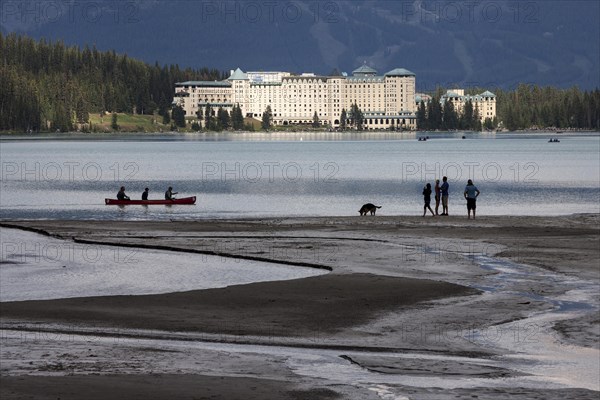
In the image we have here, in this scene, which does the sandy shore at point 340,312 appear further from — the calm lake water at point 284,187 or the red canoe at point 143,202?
the red canoe at point 143,202

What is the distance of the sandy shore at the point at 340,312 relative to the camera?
21.4m

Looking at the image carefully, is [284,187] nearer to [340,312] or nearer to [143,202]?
[143,202]

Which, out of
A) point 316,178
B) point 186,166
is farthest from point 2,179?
point 186,166

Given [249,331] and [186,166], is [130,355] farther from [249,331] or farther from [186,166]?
[186,166]

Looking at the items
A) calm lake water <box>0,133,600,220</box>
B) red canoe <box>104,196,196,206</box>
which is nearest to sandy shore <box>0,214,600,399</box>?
calm lake water <box>0,133,600,220</box>

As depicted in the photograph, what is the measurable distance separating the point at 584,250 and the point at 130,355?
24.9 m

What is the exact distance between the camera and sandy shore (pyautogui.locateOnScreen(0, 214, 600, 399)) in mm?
21359

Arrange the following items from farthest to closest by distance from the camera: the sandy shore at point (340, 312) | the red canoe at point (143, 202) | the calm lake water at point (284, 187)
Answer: the red canoe at point (143, 202) < the calm lake water at point (284, 187) < the sandy shore at point (340, 312)

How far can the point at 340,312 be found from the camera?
3014 centimetres

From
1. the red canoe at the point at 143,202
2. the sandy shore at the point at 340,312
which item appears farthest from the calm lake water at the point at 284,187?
the sandy shore at the point at 340,312

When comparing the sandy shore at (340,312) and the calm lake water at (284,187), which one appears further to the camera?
the calm lake water at (284,187)

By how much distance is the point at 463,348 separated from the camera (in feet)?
83.3

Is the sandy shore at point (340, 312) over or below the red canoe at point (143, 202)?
below

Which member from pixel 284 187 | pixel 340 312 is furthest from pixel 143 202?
pixel 340 312
